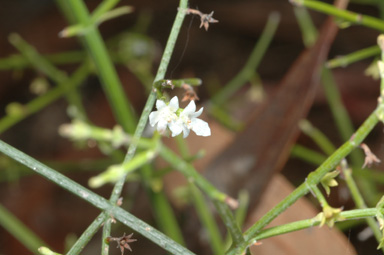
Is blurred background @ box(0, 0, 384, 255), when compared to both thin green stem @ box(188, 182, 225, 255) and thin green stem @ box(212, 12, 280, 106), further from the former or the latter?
thin green stem @ box(188, 182, 225, 255)

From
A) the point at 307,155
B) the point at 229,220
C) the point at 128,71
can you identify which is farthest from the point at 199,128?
the point at 128,71

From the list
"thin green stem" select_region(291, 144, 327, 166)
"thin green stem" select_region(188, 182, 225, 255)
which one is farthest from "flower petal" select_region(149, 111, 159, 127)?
"thin green stem" select_region(291, 144, 327, 166)

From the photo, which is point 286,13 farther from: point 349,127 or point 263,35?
point 349,127

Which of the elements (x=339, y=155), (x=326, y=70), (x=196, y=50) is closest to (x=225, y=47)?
(x=196, y=50)

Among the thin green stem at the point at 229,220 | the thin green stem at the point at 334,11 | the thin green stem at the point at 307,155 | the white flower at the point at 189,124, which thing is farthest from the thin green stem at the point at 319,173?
the thin green stem at the point at 307,155

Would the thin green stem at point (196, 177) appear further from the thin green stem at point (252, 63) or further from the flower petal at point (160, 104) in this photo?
the thin green stem at point (252, 63)

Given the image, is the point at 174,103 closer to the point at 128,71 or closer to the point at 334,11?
the point at 334,11
